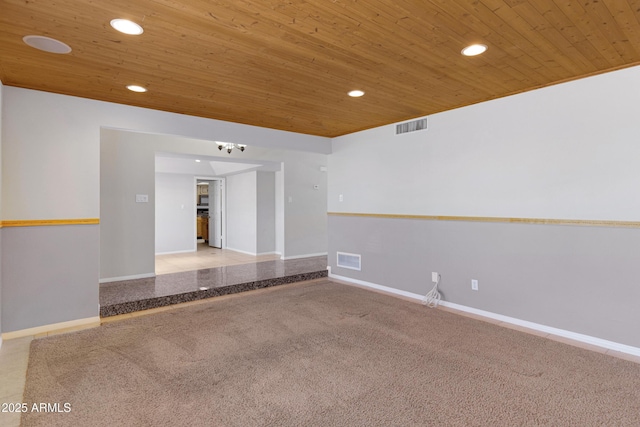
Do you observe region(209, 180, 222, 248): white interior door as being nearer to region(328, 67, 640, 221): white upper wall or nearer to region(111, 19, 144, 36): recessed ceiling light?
region(328, 67, 640, 221): white upper wall

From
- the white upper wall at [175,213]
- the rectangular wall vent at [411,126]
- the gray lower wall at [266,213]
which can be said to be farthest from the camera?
the white upper wall at [175,213]

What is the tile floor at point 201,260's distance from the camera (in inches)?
246

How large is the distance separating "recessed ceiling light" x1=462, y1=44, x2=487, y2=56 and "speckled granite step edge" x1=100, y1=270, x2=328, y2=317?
393 cm

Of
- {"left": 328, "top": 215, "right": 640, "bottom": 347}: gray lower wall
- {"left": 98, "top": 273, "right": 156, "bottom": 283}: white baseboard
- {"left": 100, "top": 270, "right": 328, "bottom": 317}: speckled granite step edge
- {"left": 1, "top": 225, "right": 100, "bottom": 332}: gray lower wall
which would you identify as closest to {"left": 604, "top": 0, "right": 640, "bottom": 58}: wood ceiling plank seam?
{"left": 328, "top": 215, "right": 640, "bottom": 347}: gray lower wall

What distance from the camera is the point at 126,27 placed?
216 centimetres

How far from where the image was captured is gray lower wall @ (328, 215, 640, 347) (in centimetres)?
292

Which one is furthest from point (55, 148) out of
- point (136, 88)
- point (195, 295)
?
point (195, 295)

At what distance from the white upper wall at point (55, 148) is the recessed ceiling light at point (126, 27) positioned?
1.88 metres

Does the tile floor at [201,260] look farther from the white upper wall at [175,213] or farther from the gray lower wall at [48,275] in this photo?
the gray lower wall at [48,275]

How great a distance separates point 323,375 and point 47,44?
10.2ft

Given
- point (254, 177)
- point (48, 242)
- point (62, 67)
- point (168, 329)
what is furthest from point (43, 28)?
point (254, 177)

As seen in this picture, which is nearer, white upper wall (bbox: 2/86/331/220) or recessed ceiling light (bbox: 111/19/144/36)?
recessed ceiling light (bbox: 111/19/144/36)

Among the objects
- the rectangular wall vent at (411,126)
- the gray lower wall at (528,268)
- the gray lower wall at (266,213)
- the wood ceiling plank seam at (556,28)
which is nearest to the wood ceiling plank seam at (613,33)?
the wood ceiling plank seam at (556,28)

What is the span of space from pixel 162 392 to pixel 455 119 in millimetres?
4022
